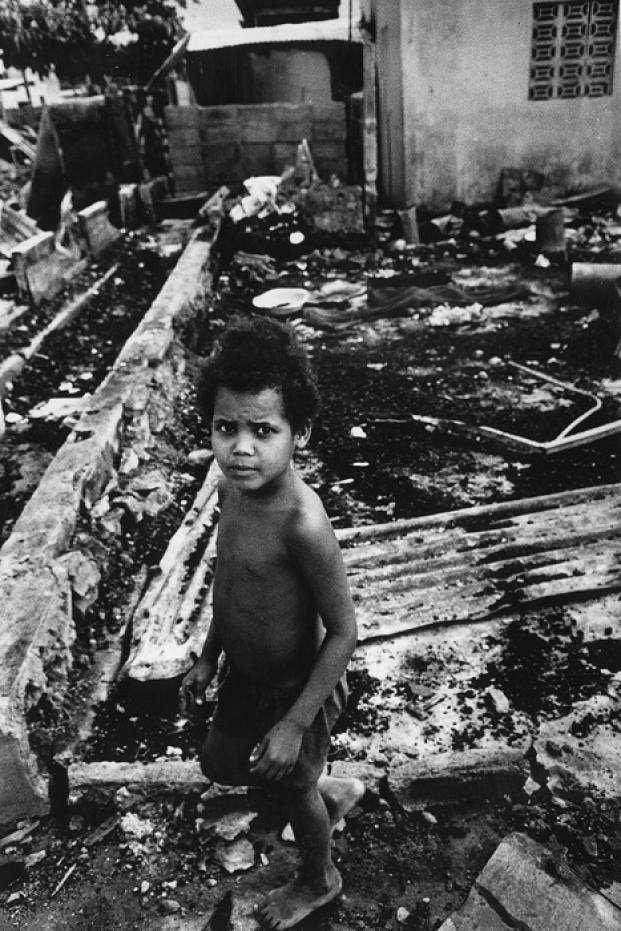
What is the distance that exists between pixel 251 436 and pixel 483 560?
2.02 metres

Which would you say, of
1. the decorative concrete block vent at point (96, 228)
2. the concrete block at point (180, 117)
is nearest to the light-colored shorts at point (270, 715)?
the decorative concrete block vent at point (96, 228)

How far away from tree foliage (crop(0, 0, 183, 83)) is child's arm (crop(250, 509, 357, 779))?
15.4 m

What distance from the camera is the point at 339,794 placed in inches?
85.1

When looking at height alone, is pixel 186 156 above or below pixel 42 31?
below

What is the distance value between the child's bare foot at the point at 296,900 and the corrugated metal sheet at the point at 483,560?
1.11 metres

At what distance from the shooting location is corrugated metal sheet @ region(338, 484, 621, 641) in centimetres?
309

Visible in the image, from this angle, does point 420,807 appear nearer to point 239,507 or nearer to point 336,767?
point 336,767

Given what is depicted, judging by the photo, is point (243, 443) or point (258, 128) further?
point (258, 128)

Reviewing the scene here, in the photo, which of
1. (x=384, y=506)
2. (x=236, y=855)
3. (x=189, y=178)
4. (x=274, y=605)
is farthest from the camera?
(x=189, y=178)

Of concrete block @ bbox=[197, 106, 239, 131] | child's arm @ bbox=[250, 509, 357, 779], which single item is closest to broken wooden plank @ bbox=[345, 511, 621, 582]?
child's arm @ bbox=[250, 509, 357, 779]

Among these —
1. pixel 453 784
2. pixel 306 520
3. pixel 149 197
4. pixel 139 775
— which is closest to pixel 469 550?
pixel 453 784

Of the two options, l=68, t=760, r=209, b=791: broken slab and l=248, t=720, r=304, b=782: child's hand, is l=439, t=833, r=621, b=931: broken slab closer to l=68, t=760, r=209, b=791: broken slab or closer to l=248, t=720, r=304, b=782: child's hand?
l=248, t=720, r=304, b=782: child's hand

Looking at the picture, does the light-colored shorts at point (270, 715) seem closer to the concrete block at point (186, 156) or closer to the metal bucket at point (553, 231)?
the metal bucket at point (553, 231)

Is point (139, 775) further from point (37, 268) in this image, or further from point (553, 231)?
point (553, 231)
